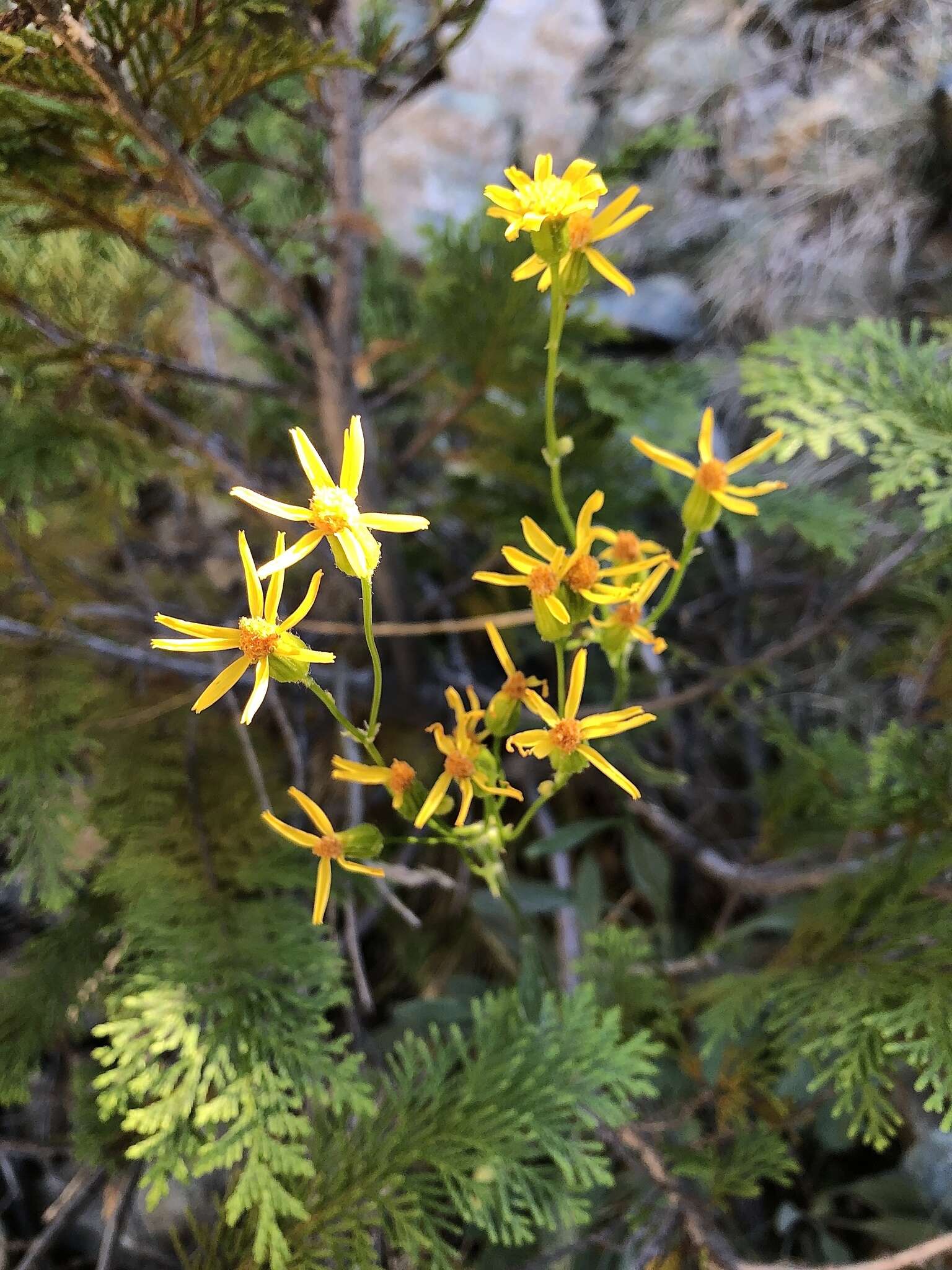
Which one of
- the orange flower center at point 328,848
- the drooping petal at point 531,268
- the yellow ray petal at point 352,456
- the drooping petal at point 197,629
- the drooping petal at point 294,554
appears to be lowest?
the orange flower center at point 328,848

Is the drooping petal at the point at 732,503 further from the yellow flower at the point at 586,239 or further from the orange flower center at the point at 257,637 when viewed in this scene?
the orange flower center at the point at 257,637

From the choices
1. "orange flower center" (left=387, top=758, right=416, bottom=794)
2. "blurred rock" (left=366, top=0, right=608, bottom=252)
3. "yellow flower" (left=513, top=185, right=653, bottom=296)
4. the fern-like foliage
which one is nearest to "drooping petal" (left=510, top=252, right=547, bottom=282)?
"yellow flower" (left=513, top=185, right=653, bottom=296)

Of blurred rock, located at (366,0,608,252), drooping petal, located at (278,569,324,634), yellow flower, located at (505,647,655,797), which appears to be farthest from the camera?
blurred rock, located at (366,0,608,252)

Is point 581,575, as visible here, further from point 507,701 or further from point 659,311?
point 659,311

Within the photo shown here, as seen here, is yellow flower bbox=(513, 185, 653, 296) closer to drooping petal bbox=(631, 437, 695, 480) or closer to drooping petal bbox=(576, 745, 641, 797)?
drooping petal bbox=(631, 437, 695, 480)

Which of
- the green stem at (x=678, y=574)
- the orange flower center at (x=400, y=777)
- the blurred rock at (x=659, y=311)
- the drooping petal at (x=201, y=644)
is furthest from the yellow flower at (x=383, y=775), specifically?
the blurred rock at (x=659, y=311)

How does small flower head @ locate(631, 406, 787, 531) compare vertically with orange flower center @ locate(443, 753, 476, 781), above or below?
above

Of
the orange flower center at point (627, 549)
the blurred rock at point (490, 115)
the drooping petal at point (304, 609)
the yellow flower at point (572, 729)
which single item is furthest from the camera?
the blurred rock at point (490, 115)

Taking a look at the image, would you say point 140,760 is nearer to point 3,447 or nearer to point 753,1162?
point 3,447
